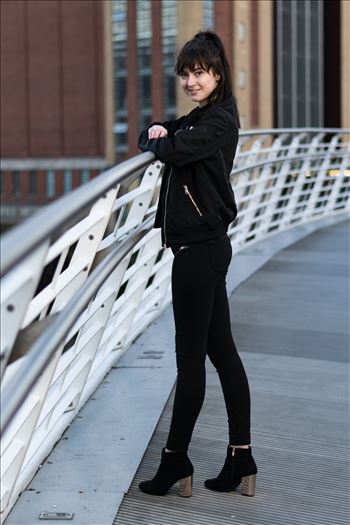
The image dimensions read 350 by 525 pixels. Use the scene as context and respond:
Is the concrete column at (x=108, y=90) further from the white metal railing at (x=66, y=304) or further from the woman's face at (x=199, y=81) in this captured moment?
the woman's face at (x=199, y=81)

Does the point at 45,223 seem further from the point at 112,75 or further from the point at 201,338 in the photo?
the point at 112,75

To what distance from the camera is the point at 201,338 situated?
9.02 feet

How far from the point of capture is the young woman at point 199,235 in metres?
2.62

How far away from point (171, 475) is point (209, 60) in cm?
139

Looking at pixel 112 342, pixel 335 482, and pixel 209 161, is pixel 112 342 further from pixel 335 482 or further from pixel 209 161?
pixel 209 161

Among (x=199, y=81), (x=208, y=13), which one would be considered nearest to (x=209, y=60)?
(x=199, y=81)

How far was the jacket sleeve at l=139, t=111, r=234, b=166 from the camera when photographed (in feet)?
8.38

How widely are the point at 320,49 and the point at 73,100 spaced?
22.6m

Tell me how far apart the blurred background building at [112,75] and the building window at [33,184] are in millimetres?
79

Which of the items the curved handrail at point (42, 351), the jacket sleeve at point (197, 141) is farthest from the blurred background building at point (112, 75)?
the curved handrail at point (42, 351)

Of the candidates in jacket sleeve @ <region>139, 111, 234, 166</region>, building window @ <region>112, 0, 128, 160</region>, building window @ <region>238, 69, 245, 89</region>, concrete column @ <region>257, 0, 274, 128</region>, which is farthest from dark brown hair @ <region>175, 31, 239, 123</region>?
concrete column @ <region>257, 0, 274, 128</region>

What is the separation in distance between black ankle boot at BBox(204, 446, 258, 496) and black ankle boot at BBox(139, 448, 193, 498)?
121mm

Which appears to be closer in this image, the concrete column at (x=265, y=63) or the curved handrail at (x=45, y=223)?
the curved handrail at (x=45, y=223)

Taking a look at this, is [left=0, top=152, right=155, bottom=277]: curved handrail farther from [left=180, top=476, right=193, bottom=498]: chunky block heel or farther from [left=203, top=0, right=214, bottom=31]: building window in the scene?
[left=203, top=0, right=214, bottom=31]: building window
